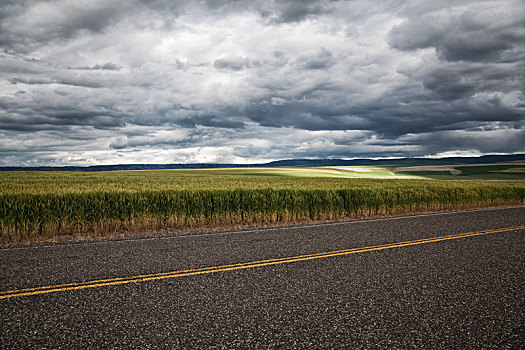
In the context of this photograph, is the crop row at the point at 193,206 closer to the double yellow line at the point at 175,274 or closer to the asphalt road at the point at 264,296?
the asphalt road at the point at 264,296

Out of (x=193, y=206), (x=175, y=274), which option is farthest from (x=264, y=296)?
(x=193, y=206)

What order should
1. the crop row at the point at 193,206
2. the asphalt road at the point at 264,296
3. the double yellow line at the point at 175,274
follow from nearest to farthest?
the asphalt road at the point at 264,296, the double yellow line at the point at 175,274, the crop row at the point at 193,206

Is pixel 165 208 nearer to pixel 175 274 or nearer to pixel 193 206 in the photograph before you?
pixel 193 206

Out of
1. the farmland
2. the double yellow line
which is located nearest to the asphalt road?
the double yellow line

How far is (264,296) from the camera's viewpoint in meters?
5.47

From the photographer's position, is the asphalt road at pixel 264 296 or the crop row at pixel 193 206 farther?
Answer: the crop row at pixel 193 206

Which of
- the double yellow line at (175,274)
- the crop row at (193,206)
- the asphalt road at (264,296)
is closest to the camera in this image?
the asphalt road at (264,296)

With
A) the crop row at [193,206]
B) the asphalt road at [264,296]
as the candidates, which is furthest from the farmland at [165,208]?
the asphalt road at [264,296]

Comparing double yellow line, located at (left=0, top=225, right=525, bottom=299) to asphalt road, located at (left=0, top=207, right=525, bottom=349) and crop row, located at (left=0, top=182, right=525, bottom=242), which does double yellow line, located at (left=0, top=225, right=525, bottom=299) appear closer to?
asphalt road, located at (left=0, top=207, right=525, bottom=349)

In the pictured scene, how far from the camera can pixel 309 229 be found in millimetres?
11898

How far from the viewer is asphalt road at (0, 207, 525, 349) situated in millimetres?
4219

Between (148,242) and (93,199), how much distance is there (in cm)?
393

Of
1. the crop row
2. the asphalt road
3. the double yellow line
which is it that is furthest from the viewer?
the crop row

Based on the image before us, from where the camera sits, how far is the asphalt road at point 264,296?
422 centimetres
